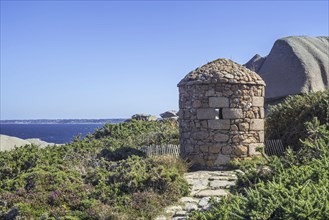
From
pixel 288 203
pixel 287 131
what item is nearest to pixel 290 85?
pixel 287 131

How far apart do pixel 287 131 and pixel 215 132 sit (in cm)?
309

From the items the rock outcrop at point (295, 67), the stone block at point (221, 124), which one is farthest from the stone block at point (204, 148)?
the rock outcrop at point (295, 67)

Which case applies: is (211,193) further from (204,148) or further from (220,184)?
(204,148)

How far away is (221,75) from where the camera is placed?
1173 cm

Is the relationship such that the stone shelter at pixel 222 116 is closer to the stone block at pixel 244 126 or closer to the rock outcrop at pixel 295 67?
the stone block at pixel 244 126

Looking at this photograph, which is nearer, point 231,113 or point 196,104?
point 231,113

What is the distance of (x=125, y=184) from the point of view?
28.3ft

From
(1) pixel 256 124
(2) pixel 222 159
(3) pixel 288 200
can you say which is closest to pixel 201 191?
(2) pixel 222 159

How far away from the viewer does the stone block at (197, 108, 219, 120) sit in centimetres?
1168

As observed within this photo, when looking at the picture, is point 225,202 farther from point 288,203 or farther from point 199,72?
point 199,72

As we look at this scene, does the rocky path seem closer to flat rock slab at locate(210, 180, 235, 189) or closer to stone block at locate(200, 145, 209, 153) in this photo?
flat rock slab at locate(210, 180, 235, 189)

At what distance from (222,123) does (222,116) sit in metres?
0.22

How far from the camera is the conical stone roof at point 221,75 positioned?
38.4ft

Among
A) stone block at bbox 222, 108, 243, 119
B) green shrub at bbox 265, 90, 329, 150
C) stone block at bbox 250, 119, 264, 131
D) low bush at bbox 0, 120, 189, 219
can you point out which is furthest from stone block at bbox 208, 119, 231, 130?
green shrub at bbox 265, 90, 329, 150
